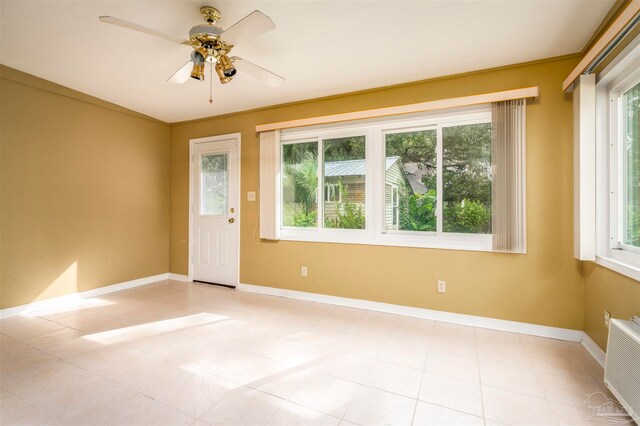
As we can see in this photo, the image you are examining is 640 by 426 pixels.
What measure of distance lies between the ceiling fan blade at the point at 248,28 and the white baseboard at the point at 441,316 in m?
2.75

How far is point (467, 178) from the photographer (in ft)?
9.52

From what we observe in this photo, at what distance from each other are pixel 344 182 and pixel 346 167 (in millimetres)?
180

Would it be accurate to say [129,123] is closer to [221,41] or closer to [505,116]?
[221,41]

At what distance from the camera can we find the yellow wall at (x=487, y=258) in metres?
2.55

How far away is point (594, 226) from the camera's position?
225 centimetres

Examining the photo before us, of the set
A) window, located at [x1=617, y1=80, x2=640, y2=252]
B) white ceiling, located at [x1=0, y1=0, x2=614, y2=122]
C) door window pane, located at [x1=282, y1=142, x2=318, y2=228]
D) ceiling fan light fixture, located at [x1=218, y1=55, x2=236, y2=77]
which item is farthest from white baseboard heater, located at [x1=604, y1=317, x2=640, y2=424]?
ceiling fan light fixture, located at [x1=218, y1=55, x2=236, y2=77]

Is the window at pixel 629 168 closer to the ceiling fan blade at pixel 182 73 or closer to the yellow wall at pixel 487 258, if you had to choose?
the yellow wall at pixel 487 258

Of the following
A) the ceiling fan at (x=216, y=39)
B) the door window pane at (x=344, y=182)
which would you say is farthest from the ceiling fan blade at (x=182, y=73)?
the door window pane at (x=344, y=182)

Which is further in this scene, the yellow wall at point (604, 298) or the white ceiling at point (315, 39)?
the white ceiling at point (315, 39)

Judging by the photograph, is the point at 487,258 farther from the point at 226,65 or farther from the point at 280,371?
the point at 226,65

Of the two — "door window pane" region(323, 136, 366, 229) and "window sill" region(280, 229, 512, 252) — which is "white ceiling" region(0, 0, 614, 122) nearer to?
"door window pane" region(323, 136, 366, 229)

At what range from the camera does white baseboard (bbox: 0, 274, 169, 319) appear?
3.02 meters

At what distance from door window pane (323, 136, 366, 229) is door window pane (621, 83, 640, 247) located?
2118 mm

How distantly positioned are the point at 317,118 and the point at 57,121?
2.98 meters
